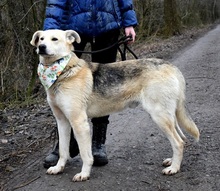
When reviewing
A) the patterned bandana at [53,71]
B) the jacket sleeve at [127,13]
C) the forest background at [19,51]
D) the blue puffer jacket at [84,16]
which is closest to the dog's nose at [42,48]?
the patterned bandana at [53,71]

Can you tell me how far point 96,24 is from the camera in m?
4.40

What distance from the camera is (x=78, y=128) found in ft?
13.3

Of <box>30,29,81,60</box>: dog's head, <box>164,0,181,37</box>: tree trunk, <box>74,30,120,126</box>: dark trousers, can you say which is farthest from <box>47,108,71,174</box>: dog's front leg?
<box>164,0,181,37</box>: tree trunk

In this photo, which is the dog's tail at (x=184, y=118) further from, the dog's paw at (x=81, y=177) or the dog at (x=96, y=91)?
the dog's paw at (x=81, y=177)

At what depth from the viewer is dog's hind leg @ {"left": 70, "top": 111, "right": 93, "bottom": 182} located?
407 cm

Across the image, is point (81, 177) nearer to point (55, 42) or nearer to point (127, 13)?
point (55, 42)

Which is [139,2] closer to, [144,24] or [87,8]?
[144,24]

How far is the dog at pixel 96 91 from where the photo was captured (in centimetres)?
406

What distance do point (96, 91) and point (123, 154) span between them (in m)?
1.08

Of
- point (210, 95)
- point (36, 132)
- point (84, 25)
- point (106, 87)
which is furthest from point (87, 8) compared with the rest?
point (210, 95)

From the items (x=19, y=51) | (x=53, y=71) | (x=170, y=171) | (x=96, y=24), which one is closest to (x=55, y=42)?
(x=53, y=71)

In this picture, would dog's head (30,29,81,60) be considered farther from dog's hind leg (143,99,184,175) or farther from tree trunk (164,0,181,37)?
tree trunk (164,0,181,37)

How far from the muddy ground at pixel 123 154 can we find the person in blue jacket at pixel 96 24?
8.8 inches

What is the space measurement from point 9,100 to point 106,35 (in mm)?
4629
